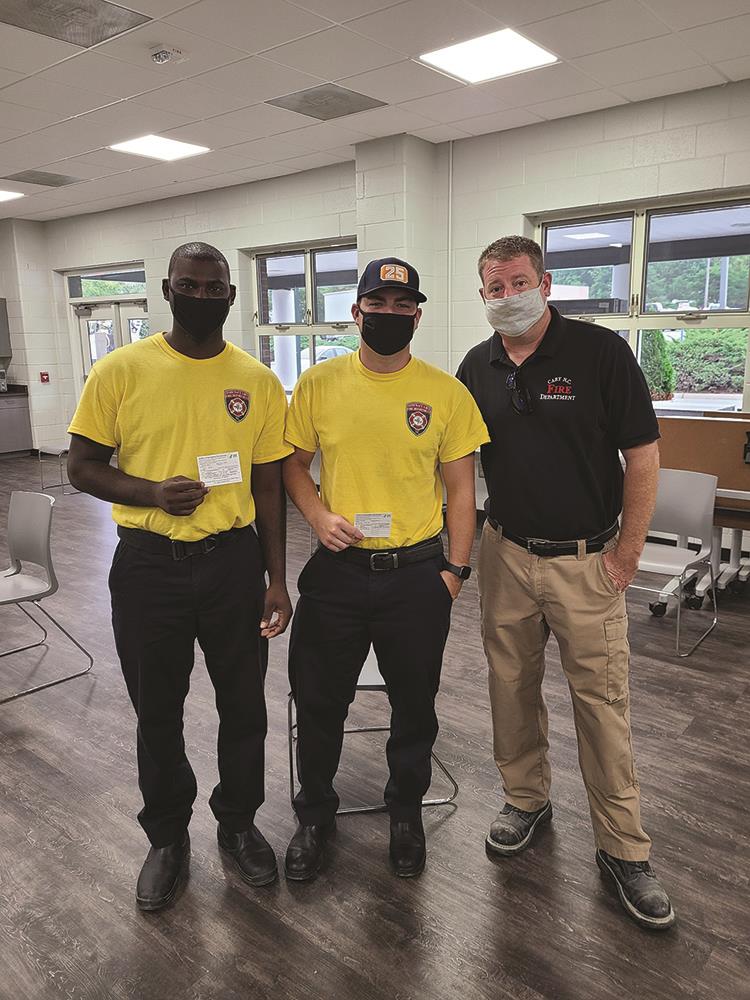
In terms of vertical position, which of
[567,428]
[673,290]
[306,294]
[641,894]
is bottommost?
[641,894]

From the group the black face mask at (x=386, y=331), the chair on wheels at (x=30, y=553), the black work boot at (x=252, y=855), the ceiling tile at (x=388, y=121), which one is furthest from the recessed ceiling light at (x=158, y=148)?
the black work boot at (x=252, y=855)

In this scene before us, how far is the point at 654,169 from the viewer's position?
4.99m

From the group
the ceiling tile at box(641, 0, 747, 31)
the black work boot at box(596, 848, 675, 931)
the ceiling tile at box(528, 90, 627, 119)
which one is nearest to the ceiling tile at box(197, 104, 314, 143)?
the ceiling tile at box(528, 90, 627, 119)

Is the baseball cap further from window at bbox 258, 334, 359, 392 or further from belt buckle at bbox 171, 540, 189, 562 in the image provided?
window at bbox 258, 334, 359, 392

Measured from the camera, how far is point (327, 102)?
486 cm

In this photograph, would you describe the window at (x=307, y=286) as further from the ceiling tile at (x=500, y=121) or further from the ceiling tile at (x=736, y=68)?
the ceiling tile at (x=736, y=68)

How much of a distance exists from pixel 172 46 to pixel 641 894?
14.0ft

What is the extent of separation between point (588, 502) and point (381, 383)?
0.61m

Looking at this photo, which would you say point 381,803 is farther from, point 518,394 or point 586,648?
point 518,394

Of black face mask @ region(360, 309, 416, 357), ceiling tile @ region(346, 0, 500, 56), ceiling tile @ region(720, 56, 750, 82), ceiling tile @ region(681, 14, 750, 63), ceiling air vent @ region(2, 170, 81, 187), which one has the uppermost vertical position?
ceiling air vent @ region(2, 170, 81, 187)

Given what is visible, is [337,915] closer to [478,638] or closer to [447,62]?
[478,638]

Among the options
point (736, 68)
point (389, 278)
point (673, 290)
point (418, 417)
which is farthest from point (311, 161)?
point (418, 417)

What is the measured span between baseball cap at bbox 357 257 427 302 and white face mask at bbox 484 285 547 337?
198mm

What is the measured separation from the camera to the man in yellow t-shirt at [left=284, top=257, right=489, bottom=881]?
6.09 ft
